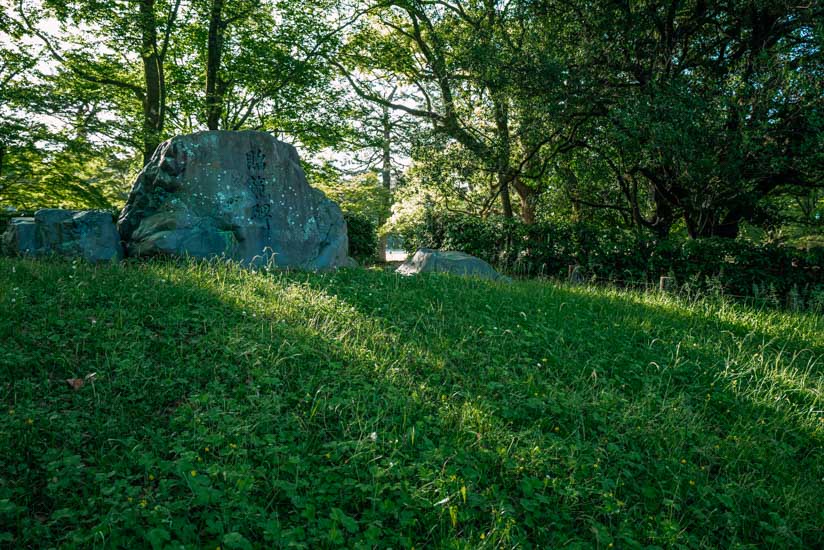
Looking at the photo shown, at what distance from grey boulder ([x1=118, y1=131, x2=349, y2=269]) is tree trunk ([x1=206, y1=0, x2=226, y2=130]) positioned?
5630 mm

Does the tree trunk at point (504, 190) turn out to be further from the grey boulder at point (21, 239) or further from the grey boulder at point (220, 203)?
the grey boulder at point (21, 239)

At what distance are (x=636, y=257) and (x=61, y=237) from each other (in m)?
10.4

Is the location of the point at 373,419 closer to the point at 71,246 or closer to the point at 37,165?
the point at 71,246

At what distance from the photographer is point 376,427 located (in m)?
3.42

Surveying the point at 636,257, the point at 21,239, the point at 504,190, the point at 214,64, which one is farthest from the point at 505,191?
the point at 21,239

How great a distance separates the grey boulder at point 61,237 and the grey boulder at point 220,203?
1.37 ft

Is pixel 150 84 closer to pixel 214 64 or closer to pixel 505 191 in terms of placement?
pixel 214 64

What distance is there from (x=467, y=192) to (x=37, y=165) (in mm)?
12127

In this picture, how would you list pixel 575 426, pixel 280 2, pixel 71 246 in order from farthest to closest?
pixel 280 2 → pixel 71 246 → pixel 575 426

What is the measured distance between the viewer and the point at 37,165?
14.1 metres

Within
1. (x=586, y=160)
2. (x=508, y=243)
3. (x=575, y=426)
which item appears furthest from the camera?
(x=508, y=243)

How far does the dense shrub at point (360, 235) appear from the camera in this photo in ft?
55.6

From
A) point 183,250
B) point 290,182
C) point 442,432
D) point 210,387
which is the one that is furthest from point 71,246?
point 442,432

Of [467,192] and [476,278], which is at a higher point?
[467,192]
